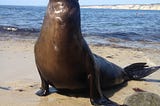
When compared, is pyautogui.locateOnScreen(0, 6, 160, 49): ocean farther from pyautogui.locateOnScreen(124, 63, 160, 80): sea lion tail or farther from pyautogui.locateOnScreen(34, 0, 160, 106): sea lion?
pyautogui.locateOnScreen(34, 0, 160, 106): sea lion

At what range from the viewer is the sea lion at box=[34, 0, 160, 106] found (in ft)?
15.7

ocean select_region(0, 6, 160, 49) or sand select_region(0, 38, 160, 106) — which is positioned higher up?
sand select_region(0, 38, 160, 106)

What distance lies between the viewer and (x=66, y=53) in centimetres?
479

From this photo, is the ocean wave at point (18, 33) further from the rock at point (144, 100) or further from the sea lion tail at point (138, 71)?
the rock at point (144, 100)

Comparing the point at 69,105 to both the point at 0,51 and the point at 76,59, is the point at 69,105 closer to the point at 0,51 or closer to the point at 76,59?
the point at 76,59

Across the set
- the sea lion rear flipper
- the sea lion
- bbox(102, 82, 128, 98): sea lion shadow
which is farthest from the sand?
the sea lion

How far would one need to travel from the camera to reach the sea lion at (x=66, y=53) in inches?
189

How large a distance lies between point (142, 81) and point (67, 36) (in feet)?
8.82

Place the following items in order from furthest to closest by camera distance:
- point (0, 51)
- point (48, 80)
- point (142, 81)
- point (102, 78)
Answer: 1. point (0, 51)
2. point (142, 81)
3. point (102, 78)
4. point (48, 80)

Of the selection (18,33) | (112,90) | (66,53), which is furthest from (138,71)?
(18,33)

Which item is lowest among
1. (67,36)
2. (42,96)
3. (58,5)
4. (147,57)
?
(147,57)

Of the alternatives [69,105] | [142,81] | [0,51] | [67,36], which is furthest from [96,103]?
[0,51]

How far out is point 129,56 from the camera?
10117mm

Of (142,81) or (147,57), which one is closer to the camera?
(142,81)
